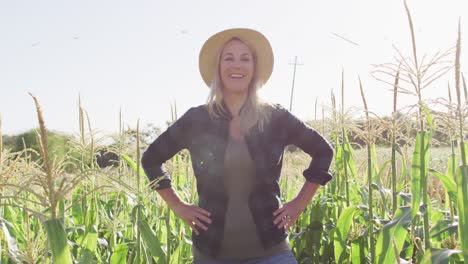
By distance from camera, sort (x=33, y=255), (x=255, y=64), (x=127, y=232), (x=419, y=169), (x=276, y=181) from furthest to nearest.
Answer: (x=127, y=232), (x=255, y=64), (x=276, y=181), (x=419, y=169), (x=33, y=255)

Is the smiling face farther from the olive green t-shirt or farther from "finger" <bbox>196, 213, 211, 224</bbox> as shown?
"finger" <bbox>196, 213, 211, 224</bbox>

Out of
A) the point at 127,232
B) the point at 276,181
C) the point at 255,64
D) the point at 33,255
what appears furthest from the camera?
the point at 127,232

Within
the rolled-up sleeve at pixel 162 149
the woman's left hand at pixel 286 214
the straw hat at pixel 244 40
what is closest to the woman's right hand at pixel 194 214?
the rolled-up sleeve at pixel 162 149

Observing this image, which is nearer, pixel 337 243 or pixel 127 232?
pixel 337 243

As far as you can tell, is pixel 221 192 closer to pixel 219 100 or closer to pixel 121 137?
pixel 219 100

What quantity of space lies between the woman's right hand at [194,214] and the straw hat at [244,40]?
80 centimetres

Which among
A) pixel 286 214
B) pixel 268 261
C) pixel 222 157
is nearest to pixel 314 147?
pixel 286 214

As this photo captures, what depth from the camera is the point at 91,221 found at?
114 inches

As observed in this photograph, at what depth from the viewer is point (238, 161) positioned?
270 centimetres

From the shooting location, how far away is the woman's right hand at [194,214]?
2.68m

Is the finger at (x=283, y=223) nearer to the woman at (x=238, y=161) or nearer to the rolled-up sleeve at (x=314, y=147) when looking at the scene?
the woman at (x=238, y=161)

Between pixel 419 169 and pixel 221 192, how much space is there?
3.24 feet

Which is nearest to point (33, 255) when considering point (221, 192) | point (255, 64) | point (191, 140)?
point (221, 192)

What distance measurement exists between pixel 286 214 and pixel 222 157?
443 millimetres
